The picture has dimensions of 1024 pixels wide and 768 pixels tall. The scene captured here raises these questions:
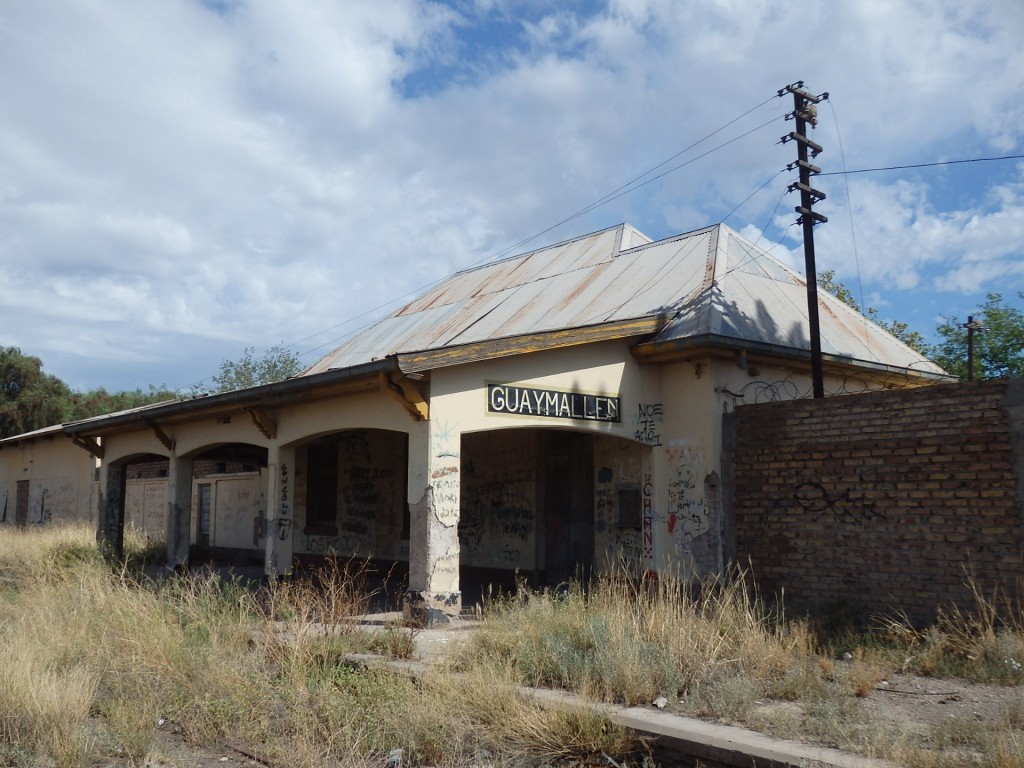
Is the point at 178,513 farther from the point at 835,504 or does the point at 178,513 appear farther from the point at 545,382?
the point at 835,504

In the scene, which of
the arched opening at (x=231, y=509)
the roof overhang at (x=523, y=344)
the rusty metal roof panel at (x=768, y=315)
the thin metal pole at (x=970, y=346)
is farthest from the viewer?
the thin metal pole at (x=970, y=346)

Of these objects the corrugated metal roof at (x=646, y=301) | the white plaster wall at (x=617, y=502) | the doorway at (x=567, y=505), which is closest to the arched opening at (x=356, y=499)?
the corrugated metal roof at (x=646, y=301)

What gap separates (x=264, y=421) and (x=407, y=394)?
3745 mm

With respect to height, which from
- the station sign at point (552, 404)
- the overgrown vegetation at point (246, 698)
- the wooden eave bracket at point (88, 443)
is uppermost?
the station sign at point (552, 404)

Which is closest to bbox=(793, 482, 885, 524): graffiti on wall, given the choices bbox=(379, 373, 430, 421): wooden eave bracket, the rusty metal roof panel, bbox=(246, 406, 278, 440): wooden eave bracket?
the rusty metal roof panel

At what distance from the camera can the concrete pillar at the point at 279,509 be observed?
1287cm

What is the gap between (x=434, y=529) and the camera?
10.2 m

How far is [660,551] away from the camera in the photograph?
11.8 metres

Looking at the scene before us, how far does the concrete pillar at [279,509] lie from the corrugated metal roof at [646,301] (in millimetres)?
2438

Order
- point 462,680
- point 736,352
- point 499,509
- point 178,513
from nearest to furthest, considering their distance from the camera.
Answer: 1. point 462,680
2. point 736,352
3. point 499,509
4. point 178,513

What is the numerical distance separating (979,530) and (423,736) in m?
5.91

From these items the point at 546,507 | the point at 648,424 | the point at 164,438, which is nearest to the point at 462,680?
the point at 648,424

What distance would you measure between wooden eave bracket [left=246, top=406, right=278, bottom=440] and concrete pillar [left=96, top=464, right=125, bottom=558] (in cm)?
641

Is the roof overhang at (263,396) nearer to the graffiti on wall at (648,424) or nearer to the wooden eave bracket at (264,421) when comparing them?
the wooden eave bracket at (264,421)
